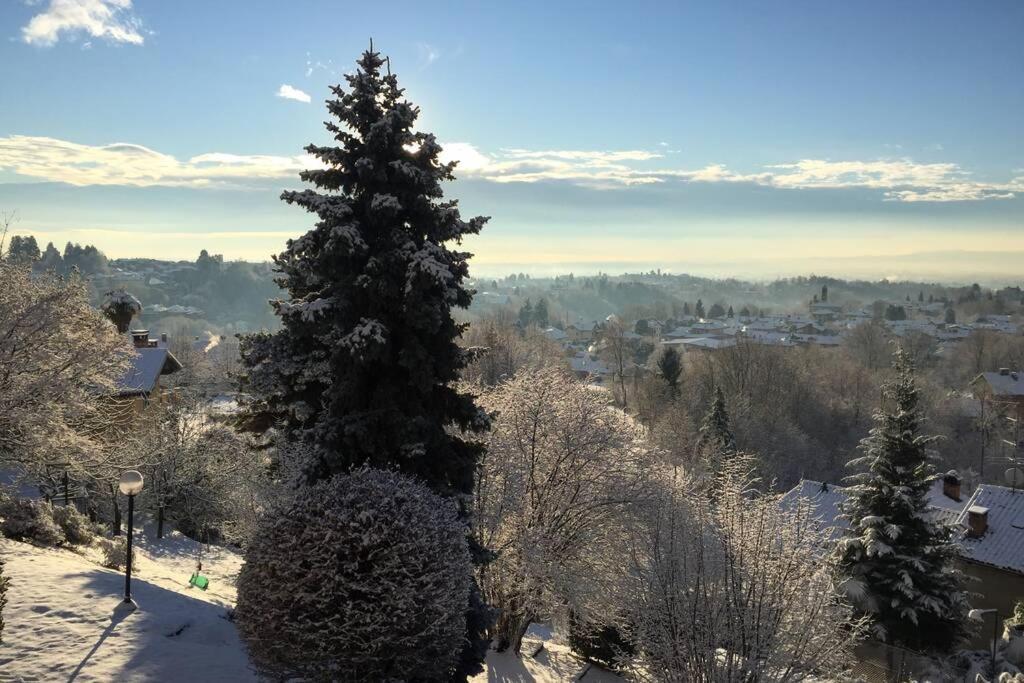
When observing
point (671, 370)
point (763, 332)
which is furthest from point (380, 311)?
point (763, 332)

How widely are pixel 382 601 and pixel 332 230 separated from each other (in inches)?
222

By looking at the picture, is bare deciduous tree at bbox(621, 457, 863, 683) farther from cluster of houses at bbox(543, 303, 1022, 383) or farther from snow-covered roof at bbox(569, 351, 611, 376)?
snow-covered roof at bbox(569, 351, 611, 376)

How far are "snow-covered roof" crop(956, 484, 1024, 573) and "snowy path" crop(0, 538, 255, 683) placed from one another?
75.0 ft

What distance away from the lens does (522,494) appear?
48.6 feet

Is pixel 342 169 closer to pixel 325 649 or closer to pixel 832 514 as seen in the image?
pixel 325 649

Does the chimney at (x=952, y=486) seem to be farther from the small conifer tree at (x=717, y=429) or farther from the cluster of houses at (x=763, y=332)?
the cluster of houses at (x=763, y=332)

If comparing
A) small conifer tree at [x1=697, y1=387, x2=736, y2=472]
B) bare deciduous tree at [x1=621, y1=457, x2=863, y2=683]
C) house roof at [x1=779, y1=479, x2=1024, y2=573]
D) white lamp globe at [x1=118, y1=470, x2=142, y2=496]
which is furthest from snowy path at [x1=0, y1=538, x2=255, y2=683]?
small conifer tree at [x1=697, y1=387, x2=736, y2=472]

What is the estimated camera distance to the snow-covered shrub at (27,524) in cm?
1298

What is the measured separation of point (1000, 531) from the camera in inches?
908

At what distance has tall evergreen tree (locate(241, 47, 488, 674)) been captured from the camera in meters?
10.2

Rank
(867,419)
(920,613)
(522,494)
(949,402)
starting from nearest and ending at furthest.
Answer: (522,494) < (920,613) < (867,419) < (949,402)

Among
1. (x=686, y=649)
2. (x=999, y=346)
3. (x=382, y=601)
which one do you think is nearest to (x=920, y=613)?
(x=686, y=649)

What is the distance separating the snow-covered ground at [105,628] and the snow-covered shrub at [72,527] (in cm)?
116

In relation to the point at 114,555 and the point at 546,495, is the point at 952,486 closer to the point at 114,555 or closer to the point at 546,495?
the point at 546,495
